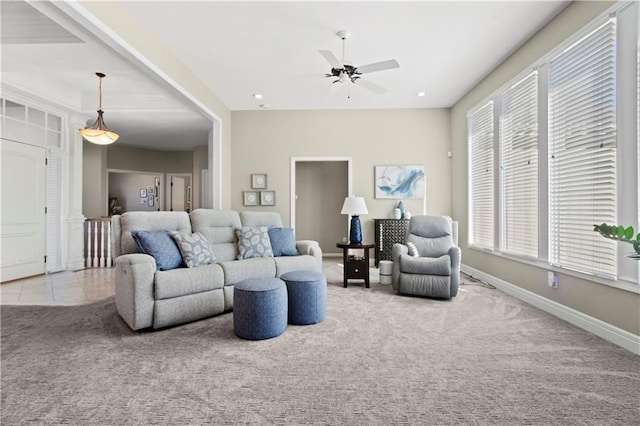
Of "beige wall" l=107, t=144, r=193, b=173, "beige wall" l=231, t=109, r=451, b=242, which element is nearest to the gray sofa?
"beige wall" l=231, t=109, r=451, b=242

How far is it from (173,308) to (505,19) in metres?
4.20

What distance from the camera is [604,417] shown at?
5.09 feet

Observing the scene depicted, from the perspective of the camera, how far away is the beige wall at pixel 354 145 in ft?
19.6

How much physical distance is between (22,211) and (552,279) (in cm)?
705

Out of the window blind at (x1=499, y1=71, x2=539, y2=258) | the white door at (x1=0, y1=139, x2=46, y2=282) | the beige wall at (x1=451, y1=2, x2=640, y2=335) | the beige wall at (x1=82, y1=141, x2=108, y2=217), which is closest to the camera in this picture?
the beige wall at (x1=451, y1=2, x2=640, y2=335)

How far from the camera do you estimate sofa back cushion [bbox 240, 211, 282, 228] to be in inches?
166

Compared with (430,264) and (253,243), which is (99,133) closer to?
(253,243)

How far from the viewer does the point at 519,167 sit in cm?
375

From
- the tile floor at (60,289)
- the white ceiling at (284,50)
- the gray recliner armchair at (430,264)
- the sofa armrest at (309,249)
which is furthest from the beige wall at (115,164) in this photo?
the gray recliner armchair at (430,264)

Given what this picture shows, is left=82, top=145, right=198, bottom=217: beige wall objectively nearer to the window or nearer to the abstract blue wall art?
the abstract blue wall art

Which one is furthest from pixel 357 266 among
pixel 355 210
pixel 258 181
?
pixel 258 181

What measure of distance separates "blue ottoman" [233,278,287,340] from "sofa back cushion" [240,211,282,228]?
5.55 feet

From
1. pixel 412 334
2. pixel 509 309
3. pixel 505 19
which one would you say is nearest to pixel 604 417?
pixel 412 334

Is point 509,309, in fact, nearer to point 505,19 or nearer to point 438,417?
point 438,417
